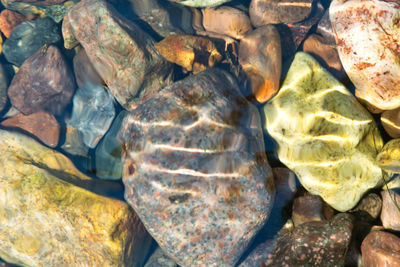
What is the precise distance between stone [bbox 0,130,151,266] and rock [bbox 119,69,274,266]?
0.52 meters

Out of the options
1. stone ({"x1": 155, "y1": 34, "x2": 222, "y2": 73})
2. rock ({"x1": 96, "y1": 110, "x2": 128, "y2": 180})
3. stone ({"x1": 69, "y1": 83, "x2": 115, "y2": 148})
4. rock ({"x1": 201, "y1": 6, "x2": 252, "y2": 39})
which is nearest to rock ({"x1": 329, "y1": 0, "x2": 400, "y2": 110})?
rock ({"x1": 201, "y1": 6, "x2": 252, "y2": 39})

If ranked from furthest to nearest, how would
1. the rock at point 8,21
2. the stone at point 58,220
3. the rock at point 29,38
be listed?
the rock at point 8,21 < the rock at point 29,38 < the stone at point 58,220

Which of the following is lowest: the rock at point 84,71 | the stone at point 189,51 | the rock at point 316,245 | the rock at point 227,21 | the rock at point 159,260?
the rock at point 159,260

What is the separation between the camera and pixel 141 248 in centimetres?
399

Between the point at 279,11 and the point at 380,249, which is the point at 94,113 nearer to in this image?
the point at 279,11

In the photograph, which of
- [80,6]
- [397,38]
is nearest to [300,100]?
[397,38]

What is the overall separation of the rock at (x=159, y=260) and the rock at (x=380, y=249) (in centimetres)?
254

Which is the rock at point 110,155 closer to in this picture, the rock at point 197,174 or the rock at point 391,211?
the rock at point 197,174

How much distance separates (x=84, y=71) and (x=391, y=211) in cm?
490

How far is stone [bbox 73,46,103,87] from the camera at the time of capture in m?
4.32

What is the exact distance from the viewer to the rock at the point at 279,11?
13.7 ft

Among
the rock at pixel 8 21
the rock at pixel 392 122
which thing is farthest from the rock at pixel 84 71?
the rock at pixel 392 122

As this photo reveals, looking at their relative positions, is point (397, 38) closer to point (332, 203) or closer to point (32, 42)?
point (332, 203)

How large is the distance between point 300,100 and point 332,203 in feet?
4.71
